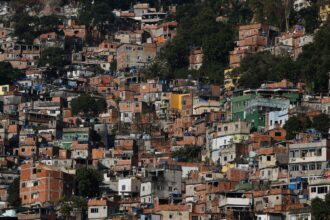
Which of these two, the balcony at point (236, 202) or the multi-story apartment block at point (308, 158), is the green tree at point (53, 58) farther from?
the balcony at point (236, 202)

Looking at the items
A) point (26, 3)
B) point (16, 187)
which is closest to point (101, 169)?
point (16, 187)

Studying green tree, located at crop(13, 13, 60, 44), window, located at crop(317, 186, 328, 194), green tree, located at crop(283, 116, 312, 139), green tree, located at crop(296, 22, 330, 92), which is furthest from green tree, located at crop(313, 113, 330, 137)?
green tree, located at crop(13, 13, 60, 44)

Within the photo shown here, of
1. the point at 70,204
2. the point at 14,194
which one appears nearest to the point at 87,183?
the point at 70,204

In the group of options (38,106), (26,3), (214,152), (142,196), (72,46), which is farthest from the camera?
(26,3)

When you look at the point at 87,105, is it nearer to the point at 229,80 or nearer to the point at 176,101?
the point at 176,101

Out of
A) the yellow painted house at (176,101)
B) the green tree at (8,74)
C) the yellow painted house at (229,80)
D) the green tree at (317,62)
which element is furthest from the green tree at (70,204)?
the green tree at (8,74)

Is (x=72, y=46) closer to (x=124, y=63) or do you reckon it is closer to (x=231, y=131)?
(x=124, y=63)

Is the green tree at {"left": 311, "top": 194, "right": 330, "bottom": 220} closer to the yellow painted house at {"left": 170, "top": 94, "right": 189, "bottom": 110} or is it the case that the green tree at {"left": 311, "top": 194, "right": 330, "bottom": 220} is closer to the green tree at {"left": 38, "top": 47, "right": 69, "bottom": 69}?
the yellow painted house at {"left": 170, "top": 94, "right": 189, "bottom": 110}
